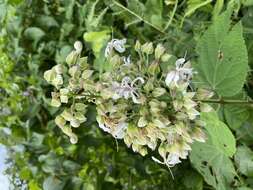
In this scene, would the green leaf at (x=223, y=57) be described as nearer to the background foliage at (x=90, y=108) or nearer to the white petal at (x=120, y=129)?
the white petal at (x=120, y=129)

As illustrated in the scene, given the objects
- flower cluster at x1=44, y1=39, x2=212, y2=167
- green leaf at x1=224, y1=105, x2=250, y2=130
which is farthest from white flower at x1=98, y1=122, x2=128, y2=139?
green leaf at x1=224, y1=105, x2=250, y2=130

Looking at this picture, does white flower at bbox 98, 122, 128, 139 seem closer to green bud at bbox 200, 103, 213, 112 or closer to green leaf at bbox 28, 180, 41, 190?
green bud at bbox 200, 103, 213, 112

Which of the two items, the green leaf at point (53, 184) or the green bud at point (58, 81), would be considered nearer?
the green bud at point (58, 81)

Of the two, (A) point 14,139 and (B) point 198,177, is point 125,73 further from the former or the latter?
Result: (A) point 14,139

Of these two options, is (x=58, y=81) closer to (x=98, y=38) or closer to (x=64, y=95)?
(x=64, y=95)

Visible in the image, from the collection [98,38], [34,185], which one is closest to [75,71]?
[98,38]

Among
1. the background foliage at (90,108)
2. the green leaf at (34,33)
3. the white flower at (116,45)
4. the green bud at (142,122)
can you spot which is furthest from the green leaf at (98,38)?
the green bud at (142,122)
